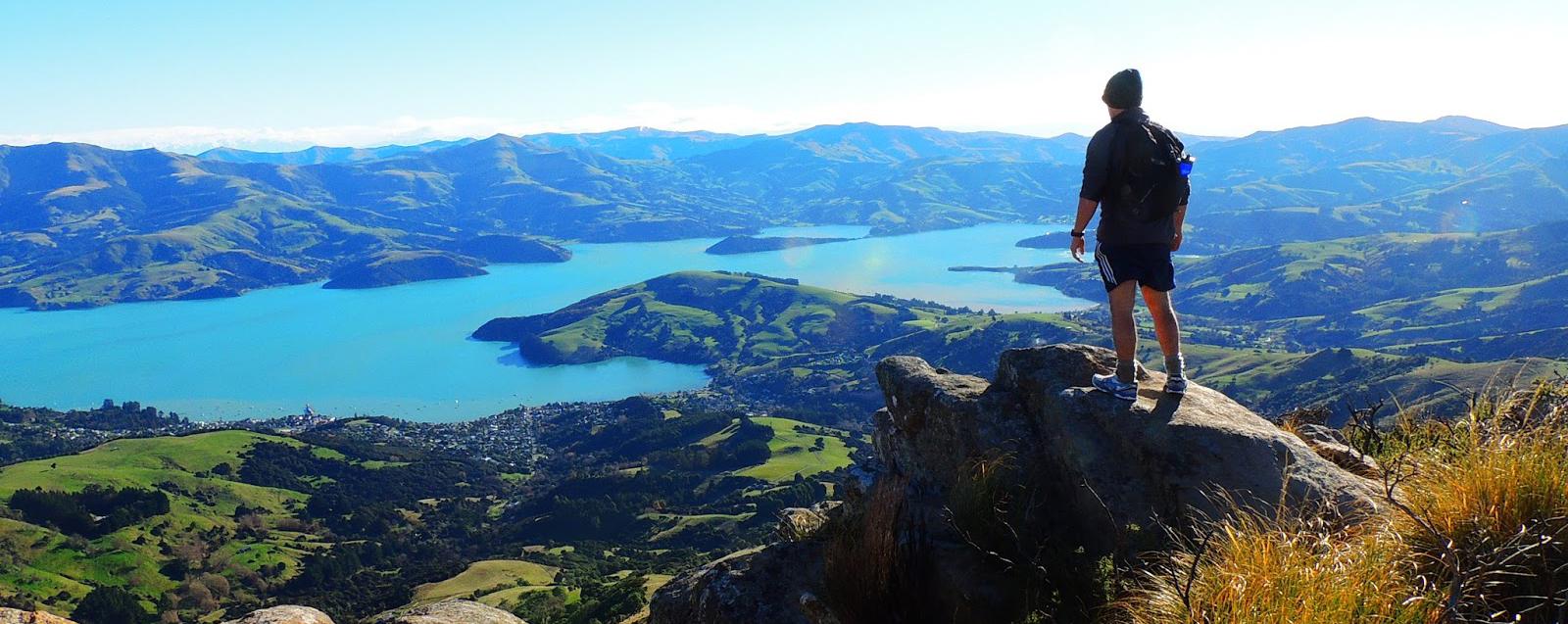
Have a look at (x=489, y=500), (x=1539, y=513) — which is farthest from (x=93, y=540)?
(x=1539, y=513)

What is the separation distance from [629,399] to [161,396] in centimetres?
11956

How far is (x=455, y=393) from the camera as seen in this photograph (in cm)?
19538

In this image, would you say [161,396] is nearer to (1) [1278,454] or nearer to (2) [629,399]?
(2) [629,399]

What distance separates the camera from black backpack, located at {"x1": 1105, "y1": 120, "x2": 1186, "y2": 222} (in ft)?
24.5

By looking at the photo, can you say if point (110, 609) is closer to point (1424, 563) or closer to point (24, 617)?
point (24, 617)

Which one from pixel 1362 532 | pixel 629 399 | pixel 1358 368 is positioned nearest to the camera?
pixel 1362 532

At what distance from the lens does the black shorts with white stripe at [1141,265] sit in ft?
25.4

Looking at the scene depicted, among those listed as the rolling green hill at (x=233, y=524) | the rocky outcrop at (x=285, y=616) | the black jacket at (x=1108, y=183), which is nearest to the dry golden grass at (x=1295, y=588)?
the black jacket at (x=1108, y=183)

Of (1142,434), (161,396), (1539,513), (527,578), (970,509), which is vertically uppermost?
(1539,513)

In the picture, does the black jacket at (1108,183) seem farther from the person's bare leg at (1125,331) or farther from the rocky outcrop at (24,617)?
the rocky outcrop at (24,617)

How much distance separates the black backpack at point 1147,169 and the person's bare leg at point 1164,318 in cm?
74

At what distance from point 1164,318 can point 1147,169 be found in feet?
4.99

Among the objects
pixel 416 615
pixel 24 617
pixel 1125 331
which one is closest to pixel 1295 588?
pixel 1125 331

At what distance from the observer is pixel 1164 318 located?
802 centimetres
